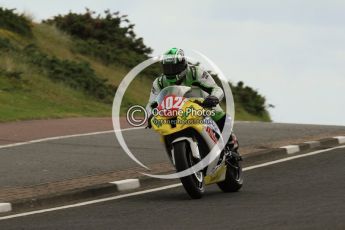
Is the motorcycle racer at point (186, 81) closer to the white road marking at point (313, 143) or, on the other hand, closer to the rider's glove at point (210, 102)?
the rider's glove at point (210, 102)

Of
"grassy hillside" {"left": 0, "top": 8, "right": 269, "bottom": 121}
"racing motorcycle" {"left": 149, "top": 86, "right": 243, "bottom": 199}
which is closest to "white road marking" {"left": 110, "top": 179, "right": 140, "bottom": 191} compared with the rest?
"racing motorcycle" {"left": 149, "top": 86, "right": 243, "bottom": 199}

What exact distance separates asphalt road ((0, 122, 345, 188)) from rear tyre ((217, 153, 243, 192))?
2.53m

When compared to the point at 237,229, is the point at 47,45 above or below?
above

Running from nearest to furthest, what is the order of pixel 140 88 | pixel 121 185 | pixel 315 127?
pixel 121 185 → pixel 315 127 → pixel 140 88

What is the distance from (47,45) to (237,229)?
3411cm

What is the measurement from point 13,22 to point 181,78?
2980cm

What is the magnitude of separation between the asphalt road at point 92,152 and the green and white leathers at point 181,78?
255 cm

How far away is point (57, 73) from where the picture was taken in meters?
34.3

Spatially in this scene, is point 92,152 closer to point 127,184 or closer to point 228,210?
point 127,184

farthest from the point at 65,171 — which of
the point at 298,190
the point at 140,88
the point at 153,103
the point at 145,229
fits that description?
the point at 140,88

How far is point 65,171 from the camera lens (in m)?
14.9

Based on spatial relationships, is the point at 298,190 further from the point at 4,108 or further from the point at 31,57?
the point at 31,57

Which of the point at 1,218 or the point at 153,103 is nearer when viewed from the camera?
the point at 1,218

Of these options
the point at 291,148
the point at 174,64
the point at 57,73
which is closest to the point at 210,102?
the point at 174,64
